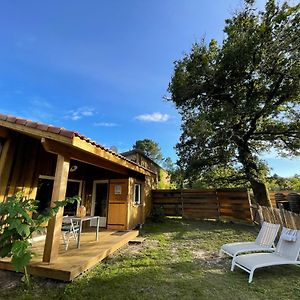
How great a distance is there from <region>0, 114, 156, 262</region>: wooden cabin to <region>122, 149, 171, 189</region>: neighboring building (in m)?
2.52

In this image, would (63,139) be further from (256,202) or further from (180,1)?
(256,202)

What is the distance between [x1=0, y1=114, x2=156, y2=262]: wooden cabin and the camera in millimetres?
4340

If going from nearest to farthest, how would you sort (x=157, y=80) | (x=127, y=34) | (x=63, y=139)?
1. (x=63, y=139)
2. (x=127, y=34)
3. (x=157, y=80)

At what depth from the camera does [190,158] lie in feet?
35.3

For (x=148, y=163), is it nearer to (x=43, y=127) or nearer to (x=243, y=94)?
(x=243, y=94)

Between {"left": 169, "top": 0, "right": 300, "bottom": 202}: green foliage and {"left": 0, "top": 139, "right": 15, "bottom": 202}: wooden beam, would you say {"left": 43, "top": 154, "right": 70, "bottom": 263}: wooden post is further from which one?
{"left": 169, "top": 0, "right": 300, "bottom": 202}: green foliage

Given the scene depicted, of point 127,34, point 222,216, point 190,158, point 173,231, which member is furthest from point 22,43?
point 222,216

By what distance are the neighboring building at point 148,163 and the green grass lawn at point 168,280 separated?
6.60 m

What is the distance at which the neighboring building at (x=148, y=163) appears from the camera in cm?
1267

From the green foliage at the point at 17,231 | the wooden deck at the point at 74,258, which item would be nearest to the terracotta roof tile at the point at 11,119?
the green foliage at the point at 17,231

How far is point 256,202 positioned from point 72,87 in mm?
11732

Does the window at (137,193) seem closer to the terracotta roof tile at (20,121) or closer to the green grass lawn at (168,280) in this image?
the green grass lawn at (168,280)

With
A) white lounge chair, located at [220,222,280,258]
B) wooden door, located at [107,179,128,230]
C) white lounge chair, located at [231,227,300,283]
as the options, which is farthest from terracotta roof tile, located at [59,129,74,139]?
wooden door, located at [107,179,128,230]

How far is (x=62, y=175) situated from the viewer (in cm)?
443
